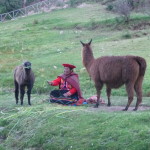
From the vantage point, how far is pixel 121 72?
11.4m

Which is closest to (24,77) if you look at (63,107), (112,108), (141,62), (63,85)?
(63,85)

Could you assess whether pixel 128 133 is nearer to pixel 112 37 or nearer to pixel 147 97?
pixel 147 97

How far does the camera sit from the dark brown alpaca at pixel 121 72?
11172 mm

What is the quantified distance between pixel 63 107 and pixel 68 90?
1.47 metres

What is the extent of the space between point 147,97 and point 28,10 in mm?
37965

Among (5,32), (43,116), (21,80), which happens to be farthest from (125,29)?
(43,116)

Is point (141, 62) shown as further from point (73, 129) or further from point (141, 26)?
point (141, 26)

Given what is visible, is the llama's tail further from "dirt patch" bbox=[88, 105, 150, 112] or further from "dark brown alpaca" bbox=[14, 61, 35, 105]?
"dark brown alpaca" bbox=[14, 61, 35, 105]

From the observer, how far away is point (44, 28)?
118 ft

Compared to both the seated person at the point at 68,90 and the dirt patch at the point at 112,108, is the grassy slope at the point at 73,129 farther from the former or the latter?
the seated person at the point at 68,90

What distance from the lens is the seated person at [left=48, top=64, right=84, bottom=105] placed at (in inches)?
497

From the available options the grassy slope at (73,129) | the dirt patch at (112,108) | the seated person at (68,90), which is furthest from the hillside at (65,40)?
the grassy slope at (73,129)

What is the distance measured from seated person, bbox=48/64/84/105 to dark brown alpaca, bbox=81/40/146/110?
67 centimetres

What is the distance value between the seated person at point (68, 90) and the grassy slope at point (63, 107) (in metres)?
0.43
